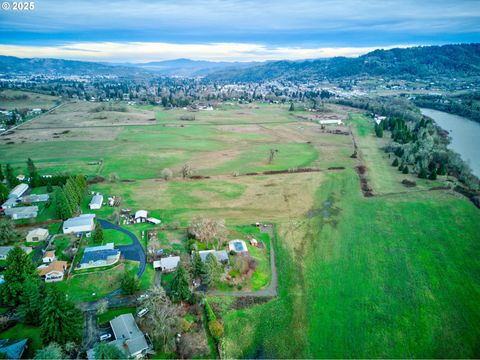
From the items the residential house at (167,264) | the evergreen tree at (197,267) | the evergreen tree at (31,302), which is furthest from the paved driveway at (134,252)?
the evergreen tree at (31,302)

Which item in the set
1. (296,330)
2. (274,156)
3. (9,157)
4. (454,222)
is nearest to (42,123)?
(9,157)

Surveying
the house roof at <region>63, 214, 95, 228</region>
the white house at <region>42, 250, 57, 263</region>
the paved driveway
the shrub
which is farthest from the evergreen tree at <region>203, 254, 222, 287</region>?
the house roof at <region>63, 214, 95, 228</region>

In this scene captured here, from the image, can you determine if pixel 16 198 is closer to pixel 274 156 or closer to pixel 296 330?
pixel 296 330

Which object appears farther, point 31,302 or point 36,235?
point 36,235

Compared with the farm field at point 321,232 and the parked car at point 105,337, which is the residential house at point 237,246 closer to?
the farm field at point 321,232

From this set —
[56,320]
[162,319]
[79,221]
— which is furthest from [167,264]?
[79,221]

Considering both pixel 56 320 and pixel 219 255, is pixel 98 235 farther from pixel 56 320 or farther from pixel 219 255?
pixel 219 255
